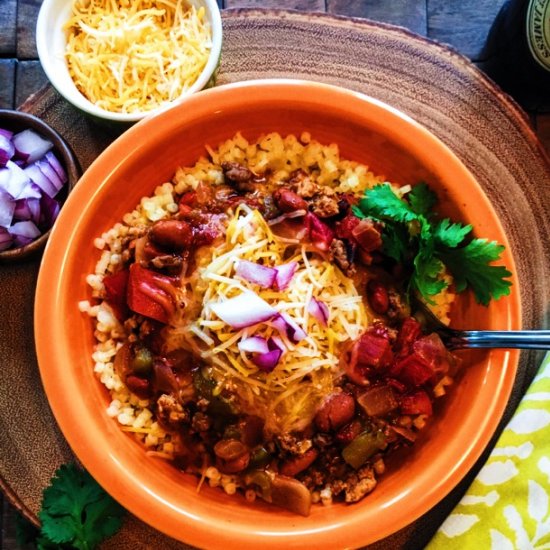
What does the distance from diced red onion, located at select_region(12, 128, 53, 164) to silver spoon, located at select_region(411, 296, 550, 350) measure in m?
1.67

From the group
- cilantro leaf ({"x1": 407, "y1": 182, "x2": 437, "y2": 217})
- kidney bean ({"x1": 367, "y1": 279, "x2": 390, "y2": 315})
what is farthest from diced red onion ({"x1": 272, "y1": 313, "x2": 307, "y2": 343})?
cilantro leaf ({"x1": 407, "y1": 182, "x2": 437, "y2": 217})

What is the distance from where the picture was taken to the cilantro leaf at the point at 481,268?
2.78 meters

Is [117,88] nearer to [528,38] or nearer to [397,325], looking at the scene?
[397,325]

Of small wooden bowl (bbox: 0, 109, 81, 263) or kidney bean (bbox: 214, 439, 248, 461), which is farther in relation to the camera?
small wooden bowl (bbox: 0, 109, 81, 263)

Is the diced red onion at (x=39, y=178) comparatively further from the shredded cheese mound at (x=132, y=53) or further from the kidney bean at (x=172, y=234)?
the kidney bean at (x=172, y=234)

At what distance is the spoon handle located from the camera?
2.72 meters

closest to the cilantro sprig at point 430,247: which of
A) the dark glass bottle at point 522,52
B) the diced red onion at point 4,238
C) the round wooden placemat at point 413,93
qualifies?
the round wooden placemat at point 413,93

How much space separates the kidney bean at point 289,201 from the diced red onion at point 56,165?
948 millimetres

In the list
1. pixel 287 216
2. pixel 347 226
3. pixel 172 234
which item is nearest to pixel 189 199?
pixel 172 234

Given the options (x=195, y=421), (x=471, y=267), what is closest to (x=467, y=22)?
(x=471, y=267)

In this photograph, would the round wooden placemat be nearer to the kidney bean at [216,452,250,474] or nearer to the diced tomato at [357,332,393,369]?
the diced tomato at [357,332,393,369]

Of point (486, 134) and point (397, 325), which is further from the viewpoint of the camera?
point (486, 134)

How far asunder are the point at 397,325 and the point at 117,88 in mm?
1538

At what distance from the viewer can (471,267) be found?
284 cm
